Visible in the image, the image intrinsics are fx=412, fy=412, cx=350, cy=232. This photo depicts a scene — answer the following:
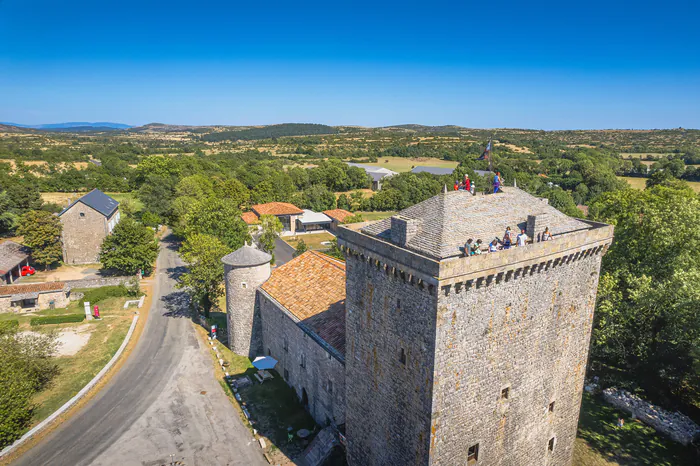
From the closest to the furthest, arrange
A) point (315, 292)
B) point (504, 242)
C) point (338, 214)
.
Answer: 1. point (504, 242)
2. point (315, 292)
3. point (338, 214)

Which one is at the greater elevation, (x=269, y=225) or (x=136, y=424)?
(x=269, y=225)

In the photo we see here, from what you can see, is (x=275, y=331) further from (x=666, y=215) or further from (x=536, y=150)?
(x=536, y=150)

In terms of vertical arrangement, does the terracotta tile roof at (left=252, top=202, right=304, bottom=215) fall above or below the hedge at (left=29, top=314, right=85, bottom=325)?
above

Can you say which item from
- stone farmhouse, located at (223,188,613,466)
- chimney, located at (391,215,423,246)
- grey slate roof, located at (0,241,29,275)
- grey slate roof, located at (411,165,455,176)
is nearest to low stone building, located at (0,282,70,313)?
grey slate roof, located at (0,241,29,275)

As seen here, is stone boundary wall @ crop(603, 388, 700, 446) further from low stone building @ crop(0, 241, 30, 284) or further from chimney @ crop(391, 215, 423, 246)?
low stone building @ crop(0, 241, 30, 284)

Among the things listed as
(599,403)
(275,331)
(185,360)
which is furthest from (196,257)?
(599,403)

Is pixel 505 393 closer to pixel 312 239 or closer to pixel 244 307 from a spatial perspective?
pixel 244 307

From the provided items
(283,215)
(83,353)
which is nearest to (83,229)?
(83,353)
